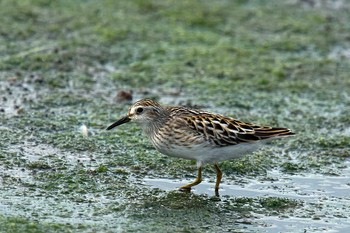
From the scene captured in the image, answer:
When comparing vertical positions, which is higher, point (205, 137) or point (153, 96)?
point (153, 96)

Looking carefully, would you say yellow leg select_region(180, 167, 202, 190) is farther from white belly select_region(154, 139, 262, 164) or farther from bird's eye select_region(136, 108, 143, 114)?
bird's eye select_region(136, 108, 143, 114)

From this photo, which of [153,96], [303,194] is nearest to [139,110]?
[303,194]

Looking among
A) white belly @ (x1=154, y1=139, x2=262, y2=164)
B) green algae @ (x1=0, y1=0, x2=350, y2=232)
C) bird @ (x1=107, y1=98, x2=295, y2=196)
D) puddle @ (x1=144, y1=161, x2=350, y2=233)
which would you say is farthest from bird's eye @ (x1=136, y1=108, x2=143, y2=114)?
puddle @ (x1=144, y1=161, x2=350, y2=233)

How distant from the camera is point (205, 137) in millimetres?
10156

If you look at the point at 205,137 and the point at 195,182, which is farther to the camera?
the point at 195,182

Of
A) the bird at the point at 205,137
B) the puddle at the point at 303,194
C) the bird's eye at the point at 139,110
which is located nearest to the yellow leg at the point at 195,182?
the bird at the point at 205,137

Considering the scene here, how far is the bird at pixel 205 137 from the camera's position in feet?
33.3

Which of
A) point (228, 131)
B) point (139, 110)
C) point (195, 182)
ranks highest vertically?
point (139, 110)

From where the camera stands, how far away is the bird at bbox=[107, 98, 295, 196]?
10.1 metres

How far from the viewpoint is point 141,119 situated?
10.6 metres

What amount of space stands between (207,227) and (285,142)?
10.9ft

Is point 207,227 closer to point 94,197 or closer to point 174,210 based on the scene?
point 174,210

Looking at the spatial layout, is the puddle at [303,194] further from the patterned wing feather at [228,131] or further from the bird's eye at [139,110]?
the bird's eye at [139,110]

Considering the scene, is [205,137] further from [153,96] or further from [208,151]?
[153,96]
